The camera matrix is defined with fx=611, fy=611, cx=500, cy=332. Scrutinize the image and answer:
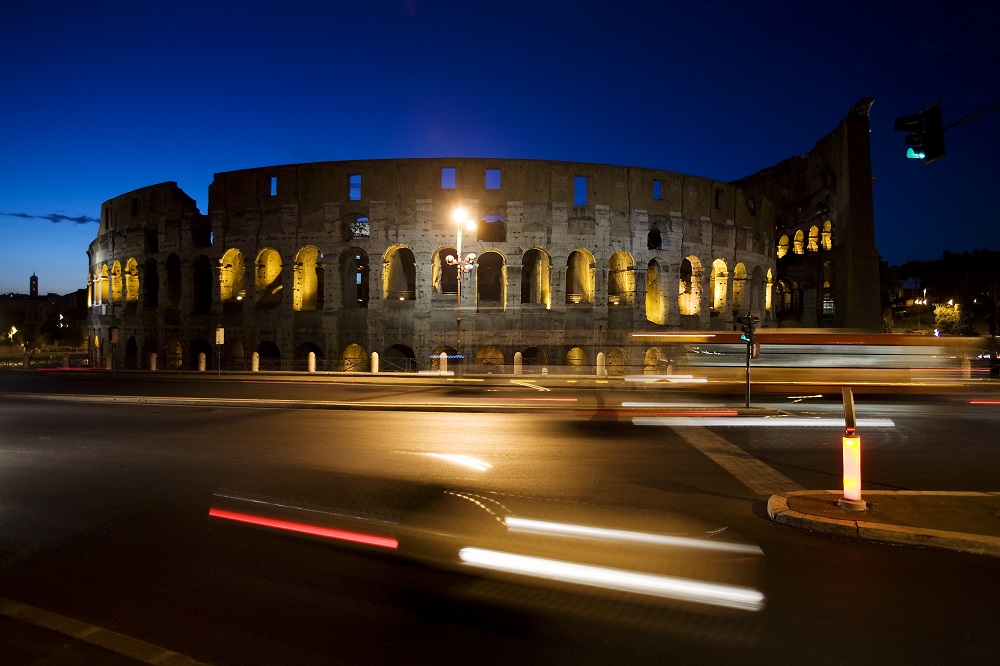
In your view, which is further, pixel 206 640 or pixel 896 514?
pixel 896 514

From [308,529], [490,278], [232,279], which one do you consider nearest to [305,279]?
[232,279]

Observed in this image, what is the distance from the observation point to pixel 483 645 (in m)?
3.65

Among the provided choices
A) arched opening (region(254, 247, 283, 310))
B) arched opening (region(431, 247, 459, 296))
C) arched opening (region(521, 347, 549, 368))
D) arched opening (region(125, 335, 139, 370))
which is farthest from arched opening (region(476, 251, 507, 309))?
arched opening (region(125, 335, 139, 370))

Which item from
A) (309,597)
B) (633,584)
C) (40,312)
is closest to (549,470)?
(633,584)

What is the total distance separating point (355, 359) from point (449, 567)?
31460mm

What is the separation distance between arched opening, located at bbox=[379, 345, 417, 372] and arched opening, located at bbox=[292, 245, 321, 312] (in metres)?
5.79

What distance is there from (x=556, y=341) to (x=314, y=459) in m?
27.2

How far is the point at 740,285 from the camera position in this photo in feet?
141

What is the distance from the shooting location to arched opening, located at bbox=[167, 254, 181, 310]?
41.8 m

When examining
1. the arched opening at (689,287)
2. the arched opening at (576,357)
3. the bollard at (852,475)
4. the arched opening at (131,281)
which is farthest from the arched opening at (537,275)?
the bollard at (852,475)

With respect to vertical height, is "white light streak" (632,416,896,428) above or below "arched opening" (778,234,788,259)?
below

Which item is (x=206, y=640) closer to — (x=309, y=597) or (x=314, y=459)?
(x=309, y=597)

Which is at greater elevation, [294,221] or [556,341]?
[294,221]

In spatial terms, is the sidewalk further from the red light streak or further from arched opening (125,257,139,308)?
arched opening (125,257,139,308)
